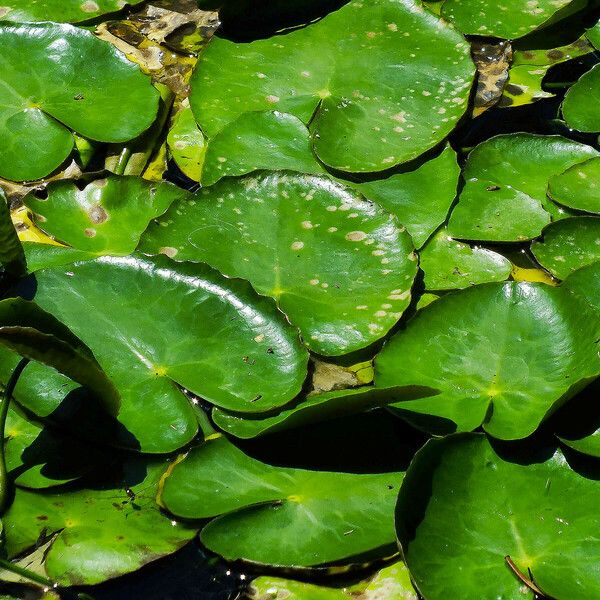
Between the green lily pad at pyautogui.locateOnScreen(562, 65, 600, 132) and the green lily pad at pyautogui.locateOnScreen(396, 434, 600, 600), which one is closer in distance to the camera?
the green lily pad at pyautogui.locateOnScreen(396, 434, 600, 600)

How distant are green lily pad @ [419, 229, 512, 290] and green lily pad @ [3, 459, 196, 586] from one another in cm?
78

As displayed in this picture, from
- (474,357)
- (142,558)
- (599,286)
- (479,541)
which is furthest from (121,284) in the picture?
(599,286)

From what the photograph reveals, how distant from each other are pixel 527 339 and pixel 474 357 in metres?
0.11

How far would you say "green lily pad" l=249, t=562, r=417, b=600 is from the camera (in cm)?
157

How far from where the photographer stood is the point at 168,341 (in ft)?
6.01

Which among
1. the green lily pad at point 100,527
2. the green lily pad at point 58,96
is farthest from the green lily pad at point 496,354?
the green lily pad at point 58,96

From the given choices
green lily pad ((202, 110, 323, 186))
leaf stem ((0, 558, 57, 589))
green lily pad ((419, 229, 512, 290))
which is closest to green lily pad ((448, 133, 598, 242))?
green lily pad ((419, 229, 512, 290))

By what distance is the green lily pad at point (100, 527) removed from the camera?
63.2 inches

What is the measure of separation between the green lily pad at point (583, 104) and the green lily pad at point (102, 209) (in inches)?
41.9

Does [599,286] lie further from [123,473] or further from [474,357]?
[123,473]

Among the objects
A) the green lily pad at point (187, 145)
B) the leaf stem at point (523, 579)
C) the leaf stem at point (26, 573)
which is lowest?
the leaf stem at point (26, 573)

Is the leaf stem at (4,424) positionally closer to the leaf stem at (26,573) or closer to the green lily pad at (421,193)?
the leaf stem at (26,573)

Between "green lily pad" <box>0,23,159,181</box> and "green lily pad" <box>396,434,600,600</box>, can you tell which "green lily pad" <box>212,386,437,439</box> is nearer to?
"green lily pad" <box>396,434,600,600</box>

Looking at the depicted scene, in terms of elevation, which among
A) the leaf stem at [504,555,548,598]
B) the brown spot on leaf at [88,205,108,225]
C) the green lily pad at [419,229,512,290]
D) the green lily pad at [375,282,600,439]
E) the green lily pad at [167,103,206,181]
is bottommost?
the brown spot on leaf at [88,205,108,225]
